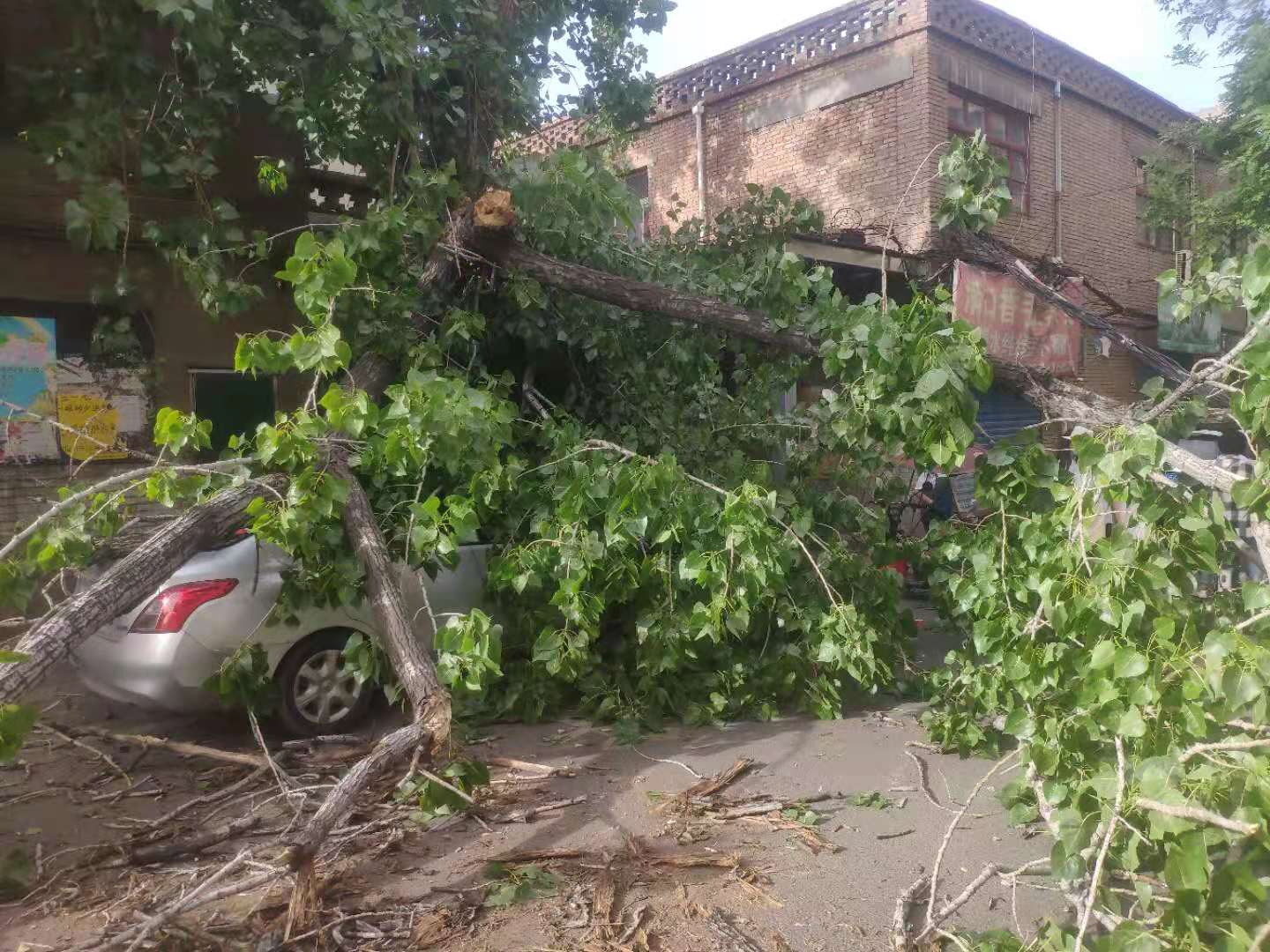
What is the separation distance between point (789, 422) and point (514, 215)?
2.54 m

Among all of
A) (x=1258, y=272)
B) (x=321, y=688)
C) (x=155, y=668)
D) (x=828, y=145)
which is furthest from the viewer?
(x=828, y=145)

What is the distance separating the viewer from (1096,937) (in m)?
2.88

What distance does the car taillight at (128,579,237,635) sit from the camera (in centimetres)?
519

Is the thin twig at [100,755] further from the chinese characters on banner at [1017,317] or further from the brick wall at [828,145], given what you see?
the chinese characters on banner at [1017,317]

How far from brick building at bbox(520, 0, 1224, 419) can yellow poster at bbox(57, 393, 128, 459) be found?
24.6 ft

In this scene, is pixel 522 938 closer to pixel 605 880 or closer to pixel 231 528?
pixel 605 880

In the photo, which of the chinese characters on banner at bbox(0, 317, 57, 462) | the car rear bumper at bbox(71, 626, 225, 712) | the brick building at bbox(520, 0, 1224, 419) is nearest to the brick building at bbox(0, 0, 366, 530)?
the chinese characters on banner at bbox(0, 317, 57, 462)

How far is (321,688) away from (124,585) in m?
1.91

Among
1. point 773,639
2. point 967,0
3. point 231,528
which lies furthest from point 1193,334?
point 231,528

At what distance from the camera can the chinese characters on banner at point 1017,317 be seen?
42.7 ft

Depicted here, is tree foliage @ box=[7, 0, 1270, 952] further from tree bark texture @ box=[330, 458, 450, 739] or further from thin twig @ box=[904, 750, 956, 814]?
thin twig @ box=[904, 750, 956, 814]

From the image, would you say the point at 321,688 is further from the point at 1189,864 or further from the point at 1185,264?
the point at 1185,264

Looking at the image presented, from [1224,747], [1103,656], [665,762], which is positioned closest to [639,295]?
[665,762]

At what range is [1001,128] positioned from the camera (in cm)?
1477
